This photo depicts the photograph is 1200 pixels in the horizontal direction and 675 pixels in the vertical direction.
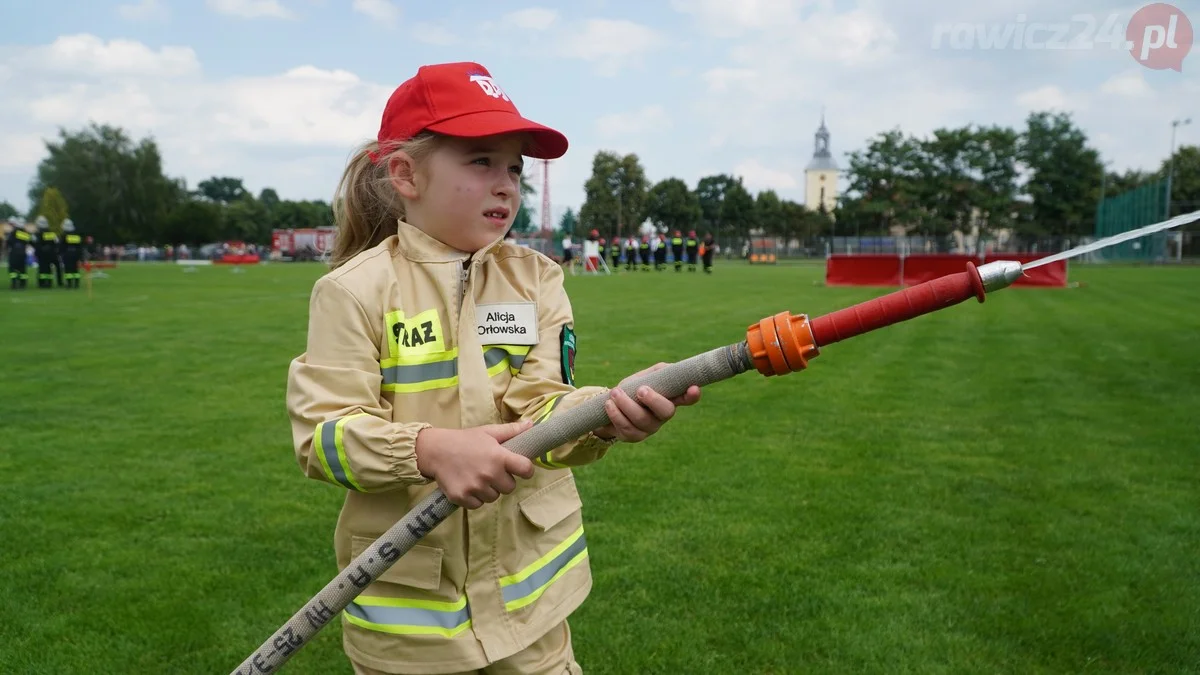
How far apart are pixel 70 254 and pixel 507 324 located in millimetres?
28968

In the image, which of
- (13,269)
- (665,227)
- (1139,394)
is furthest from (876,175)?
(1139,394)

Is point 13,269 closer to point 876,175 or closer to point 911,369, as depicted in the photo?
point 911,369

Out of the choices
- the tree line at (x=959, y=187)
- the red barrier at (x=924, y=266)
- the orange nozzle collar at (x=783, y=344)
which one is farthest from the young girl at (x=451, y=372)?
the tree line at (x=959, y=187)

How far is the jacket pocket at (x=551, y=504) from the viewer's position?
2051 mm

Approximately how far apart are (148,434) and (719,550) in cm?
497

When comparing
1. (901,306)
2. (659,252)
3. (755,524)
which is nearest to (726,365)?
(901,306)

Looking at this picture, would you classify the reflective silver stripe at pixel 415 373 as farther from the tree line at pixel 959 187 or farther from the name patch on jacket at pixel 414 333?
the tree line at pixel 959 187

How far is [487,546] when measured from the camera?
1.99 m

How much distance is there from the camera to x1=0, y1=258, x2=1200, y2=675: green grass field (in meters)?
3.61

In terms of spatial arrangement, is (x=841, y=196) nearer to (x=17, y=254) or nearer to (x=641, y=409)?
(x=17, y=254)

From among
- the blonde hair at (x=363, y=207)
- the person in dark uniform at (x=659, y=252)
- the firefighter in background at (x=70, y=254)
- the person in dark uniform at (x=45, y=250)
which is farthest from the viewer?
the person in dark uniform at (x=659, y=252)

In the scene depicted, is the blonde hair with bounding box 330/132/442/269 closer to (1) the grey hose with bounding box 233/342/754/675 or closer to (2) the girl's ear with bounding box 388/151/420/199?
(2) the girl's ear with bounding box 388/151/420/199

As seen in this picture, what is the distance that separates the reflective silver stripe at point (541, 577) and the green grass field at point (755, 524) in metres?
1.48

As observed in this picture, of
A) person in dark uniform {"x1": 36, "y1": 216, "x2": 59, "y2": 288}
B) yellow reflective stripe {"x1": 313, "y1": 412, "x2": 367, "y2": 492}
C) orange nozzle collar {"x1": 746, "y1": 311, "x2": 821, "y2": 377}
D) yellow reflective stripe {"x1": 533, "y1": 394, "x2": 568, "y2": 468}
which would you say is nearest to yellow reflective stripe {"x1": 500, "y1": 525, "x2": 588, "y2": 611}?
yellow reflective stripe {"x1": 533, "y1": 394, "x2": 568, "y2": 468}
